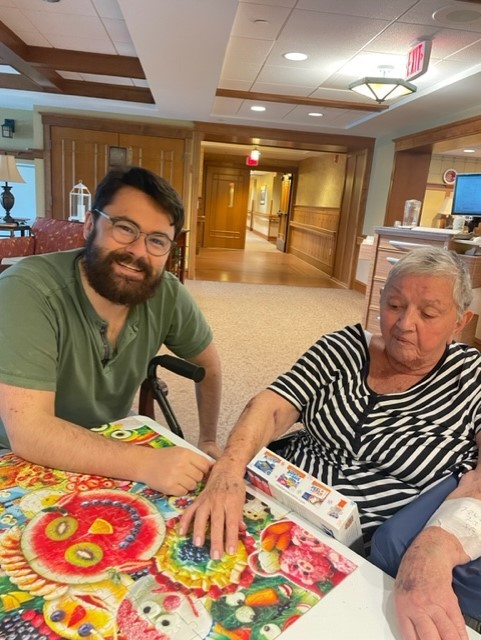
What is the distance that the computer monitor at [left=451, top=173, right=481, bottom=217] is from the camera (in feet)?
13.5

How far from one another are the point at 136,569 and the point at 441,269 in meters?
0.93

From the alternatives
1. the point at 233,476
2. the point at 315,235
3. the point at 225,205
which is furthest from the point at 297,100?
the point at 225,205

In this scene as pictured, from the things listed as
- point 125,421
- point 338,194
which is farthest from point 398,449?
point 338,194

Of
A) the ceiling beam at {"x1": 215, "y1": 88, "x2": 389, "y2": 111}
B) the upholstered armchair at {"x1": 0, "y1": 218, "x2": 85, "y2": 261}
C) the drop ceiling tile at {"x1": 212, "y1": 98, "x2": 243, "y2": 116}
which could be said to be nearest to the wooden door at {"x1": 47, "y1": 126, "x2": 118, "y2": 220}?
the drop ceiling tile at {"x1": 212, "y1": 98, "x2": 243, "y2": 116}

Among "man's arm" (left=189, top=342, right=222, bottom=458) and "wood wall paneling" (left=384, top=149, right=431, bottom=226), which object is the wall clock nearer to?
"wood wall paneling" (left=384, top=149, right=431, bottom=226)

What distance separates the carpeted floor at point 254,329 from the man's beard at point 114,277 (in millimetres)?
1414

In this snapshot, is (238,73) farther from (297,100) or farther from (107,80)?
(107,80)

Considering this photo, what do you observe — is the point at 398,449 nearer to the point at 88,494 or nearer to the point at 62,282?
the point at 88,494

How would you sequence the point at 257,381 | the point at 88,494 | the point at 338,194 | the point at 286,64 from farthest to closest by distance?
the point at 338,194 → the point at 286,64 → the point at 257,381 → the point at 88,494

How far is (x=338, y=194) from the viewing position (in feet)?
28.3

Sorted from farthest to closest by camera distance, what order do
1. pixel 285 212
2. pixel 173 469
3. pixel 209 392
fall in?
pixel 285 212 → pixel 209 392 → pixel 173 469

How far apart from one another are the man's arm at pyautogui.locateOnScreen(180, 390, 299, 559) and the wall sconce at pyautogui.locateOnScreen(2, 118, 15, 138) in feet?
26.6

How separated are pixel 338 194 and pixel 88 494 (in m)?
8.53

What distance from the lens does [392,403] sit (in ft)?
3.79
